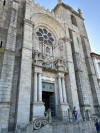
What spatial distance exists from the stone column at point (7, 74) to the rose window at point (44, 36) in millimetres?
3701

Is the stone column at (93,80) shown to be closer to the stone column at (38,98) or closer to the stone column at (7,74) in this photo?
the stone column at (38,98)

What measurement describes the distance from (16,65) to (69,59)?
7179 millimetres

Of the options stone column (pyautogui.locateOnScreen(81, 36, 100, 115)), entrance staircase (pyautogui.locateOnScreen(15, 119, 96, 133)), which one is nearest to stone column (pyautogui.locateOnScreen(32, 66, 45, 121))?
entrance staircase (pyautogui.locateOnScreen(15, 119, 96, 133))

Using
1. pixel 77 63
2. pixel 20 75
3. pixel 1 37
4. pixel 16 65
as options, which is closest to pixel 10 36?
pixel 1 37

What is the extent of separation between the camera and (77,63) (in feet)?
47.5

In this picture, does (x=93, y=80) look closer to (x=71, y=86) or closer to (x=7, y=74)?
(x=71, y=86)

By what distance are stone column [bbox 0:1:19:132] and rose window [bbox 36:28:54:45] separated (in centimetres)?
370

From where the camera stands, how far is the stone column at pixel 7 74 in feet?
23.4

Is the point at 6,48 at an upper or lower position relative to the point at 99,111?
upper

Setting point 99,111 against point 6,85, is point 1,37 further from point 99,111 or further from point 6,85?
point 99,111

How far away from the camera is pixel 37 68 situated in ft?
34.5

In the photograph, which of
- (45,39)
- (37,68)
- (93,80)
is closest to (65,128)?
(37,68)

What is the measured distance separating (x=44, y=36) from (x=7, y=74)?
8.18 m

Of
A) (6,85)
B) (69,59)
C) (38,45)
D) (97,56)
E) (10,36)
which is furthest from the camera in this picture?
(97,56)
